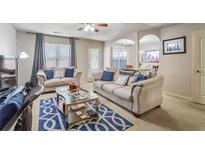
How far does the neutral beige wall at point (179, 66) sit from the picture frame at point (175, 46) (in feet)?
0.30

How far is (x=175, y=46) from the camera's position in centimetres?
378

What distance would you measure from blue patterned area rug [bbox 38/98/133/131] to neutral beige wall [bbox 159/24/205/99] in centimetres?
235

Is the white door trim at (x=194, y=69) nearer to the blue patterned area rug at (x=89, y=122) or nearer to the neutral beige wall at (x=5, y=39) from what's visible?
the blue patterned area rug at (x=89, y=122)

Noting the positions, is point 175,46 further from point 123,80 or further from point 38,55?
point 38,55

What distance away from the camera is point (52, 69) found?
4859 millimetres

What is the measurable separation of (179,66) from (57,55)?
16.5 feet

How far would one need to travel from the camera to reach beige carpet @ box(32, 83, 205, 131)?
211 cm

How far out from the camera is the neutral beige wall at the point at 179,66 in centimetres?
346

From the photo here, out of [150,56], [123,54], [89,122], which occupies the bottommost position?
[89,122]

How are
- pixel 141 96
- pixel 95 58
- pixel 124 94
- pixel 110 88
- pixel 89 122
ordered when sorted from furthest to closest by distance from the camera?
pixel 95 58
pixel 110 88
pixel 124 94
pixel 141 96
pixel 89 122

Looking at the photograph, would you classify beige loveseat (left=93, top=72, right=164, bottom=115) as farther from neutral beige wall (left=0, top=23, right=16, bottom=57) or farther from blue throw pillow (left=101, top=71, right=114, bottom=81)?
neutral beige wall (left=0, top=23, right=16, bottom=57)

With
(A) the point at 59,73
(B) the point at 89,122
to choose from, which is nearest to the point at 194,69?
(B) the point at 89,122

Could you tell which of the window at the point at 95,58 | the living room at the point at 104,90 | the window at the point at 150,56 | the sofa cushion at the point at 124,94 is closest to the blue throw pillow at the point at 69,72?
the living room at the point at 104,90

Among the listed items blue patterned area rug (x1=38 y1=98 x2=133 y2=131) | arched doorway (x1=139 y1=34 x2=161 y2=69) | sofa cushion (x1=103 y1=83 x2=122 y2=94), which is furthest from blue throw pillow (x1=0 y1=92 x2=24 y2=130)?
arched doorway (x1=139 y1=34 x2=161 y2=69)
